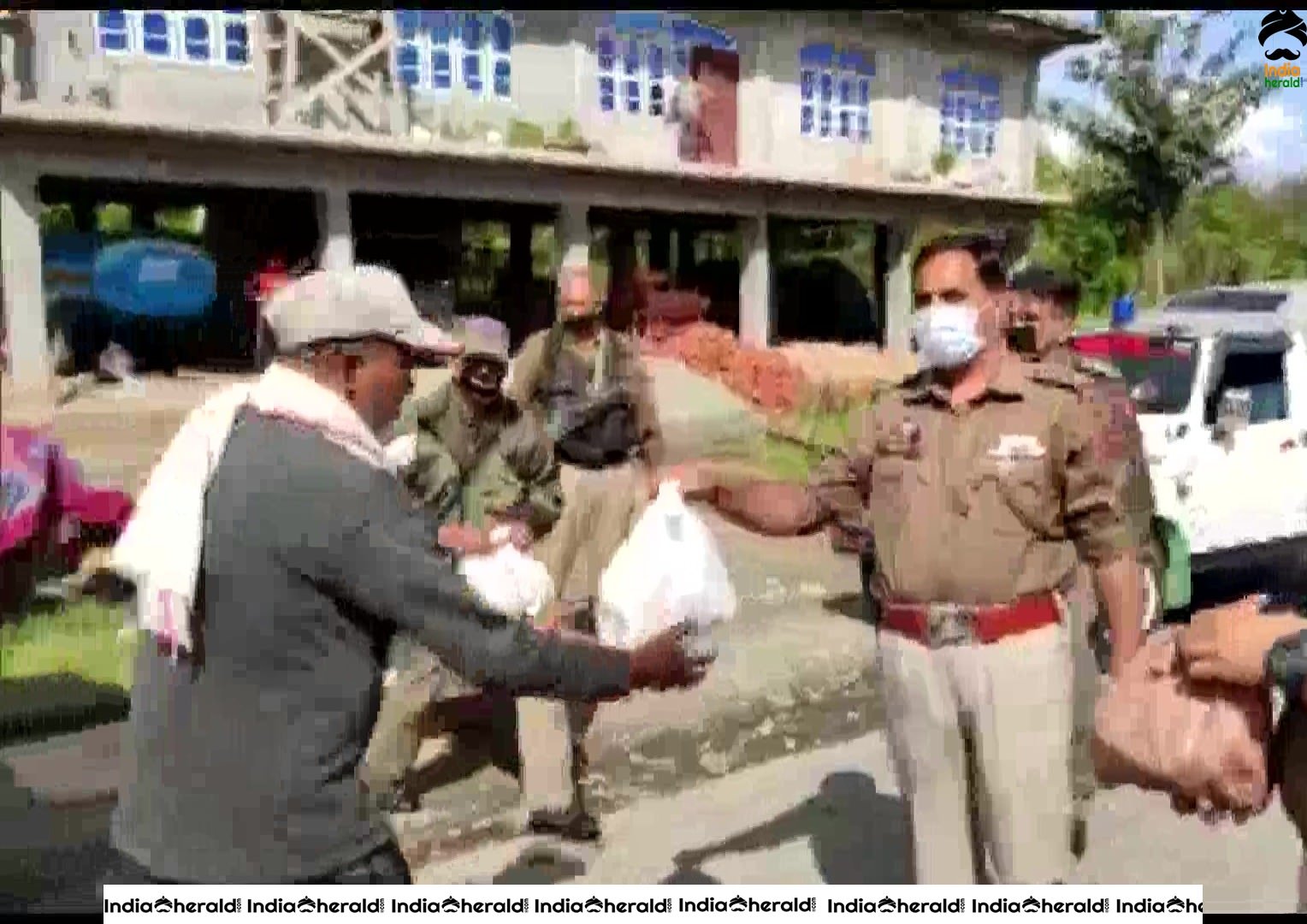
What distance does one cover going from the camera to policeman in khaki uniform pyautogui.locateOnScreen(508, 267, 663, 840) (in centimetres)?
388

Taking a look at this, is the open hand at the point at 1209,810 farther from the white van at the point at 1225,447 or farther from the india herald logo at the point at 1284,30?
the white van at the point at 1225,447

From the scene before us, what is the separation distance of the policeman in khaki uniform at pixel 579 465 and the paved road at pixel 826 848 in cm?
20

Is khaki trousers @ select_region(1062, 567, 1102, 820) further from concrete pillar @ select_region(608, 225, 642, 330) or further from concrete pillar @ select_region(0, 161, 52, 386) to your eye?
concrete pillar @ select_region(0, 161, 52, 386)

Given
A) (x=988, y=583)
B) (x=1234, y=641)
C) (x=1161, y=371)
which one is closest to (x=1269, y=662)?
(x=1234, y=641)

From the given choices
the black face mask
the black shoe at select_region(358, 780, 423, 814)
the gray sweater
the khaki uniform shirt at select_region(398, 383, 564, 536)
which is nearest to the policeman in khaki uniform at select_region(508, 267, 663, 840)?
the khaki uniform shirt at select_region(398, 383, 564, 536)

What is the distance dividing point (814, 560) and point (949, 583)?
10.9 ft

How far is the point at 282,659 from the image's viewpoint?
5.86 feet

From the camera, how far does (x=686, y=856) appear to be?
3688mm

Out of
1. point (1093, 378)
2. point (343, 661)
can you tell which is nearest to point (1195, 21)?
point (1093, 378)

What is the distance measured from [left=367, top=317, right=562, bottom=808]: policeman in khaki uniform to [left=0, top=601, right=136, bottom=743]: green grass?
0.77 meters

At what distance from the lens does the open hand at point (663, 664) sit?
2098mm

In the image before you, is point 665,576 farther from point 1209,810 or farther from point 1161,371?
point 1161,371

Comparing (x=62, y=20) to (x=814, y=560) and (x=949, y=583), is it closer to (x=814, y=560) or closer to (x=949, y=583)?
(x=949, y=583)

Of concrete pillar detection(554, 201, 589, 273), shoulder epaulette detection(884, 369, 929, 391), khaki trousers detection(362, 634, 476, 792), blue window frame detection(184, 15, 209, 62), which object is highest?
blue window frame detection(184, 15, 209, 62)
